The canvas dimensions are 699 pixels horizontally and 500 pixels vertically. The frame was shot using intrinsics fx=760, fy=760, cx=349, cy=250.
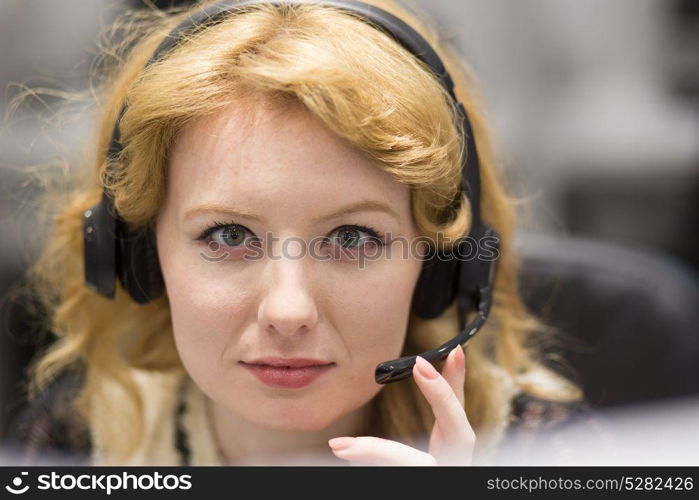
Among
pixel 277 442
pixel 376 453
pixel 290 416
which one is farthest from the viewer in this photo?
pixel 277 442

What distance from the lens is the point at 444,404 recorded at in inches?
29.3

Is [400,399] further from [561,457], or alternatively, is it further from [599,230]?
[599,230]

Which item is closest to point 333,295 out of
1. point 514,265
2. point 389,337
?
point 389,337

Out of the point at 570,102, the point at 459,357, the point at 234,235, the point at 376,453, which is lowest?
the point at 376,453

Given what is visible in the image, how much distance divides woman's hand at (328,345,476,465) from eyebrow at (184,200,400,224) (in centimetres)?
16

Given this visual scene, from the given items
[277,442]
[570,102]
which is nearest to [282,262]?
[277,442]

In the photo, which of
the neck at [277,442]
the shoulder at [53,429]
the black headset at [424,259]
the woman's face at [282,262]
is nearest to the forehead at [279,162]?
the woman's face at [282,262]

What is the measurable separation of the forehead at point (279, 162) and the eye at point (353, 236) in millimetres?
40

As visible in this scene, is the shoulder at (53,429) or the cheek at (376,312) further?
the shoulder at (53,429)

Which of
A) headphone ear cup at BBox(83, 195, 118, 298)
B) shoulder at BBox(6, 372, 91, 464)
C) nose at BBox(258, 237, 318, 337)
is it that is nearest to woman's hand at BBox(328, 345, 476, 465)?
nose at BBox(258, 237, 318, 337)

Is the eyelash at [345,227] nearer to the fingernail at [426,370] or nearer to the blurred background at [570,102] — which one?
the fingernail at [426,370]

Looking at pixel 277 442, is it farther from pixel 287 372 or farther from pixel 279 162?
pixel 279 162

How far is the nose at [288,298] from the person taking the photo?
748 millimetres

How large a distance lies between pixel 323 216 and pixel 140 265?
10.4 inches
